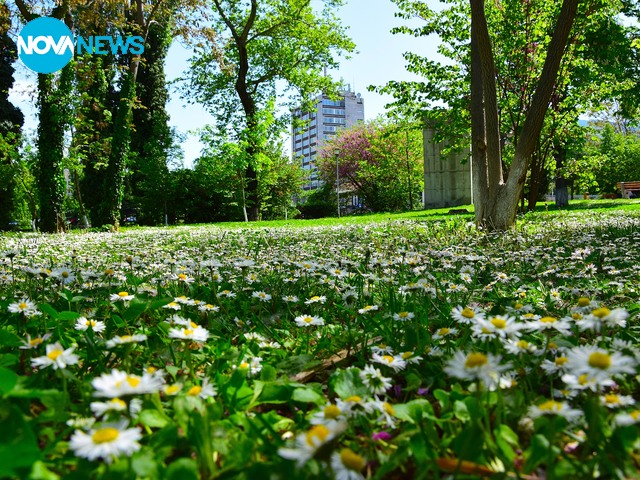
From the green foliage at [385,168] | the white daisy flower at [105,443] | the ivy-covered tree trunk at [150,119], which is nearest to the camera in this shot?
the white daisy flower at [105,443]

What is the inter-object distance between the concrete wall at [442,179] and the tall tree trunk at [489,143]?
49.6ft

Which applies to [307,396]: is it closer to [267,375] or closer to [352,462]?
[267,375]

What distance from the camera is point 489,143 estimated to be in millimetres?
6285

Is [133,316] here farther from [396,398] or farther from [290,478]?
[290,478]

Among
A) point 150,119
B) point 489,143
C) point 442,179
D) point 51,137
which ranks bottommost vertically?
point 489,143

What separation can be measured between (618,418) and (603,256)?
333 centimetres

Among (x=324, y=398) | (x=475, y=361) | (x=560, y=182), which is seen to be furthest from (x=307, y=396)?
(x=560, y=182)

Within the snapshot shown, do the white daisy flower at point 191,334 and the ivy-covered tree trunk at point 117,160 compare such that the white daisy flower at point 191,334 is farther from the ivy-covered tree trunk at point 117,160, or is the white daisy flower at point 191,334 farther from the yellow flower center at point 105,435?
the ivy-covered tree trunk at point 117,160

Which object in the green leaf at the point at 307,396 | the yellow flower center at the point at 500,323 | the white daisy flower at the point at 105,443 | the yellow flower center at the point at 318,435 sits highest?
the yellow flower center at the point at 500,323

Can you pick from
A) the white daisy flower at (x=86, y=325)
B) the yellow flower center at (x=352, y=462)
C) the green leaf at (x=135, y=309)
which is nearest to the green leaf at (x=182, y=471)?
the yellow flower center at (x=352, y=462)

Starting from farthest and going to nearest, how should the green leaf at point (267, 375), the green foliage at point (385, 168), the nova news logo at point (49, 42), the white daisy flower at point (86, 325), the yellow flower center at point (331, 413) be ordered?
the green foliage at point (385, 168)
the nova news logo at point (49, 42)
the white daisy flower at point (86, 325)
the green leaf at point (267, 375)
the yellow flower center at point (331, 413)

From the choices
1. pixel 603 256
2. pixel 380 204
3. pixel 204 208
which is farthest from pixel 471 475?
pixel 380 204

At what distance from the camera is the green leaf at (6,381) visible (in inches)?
36.1

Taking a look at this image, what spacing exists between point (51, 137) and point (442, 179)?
1595 centimetres
